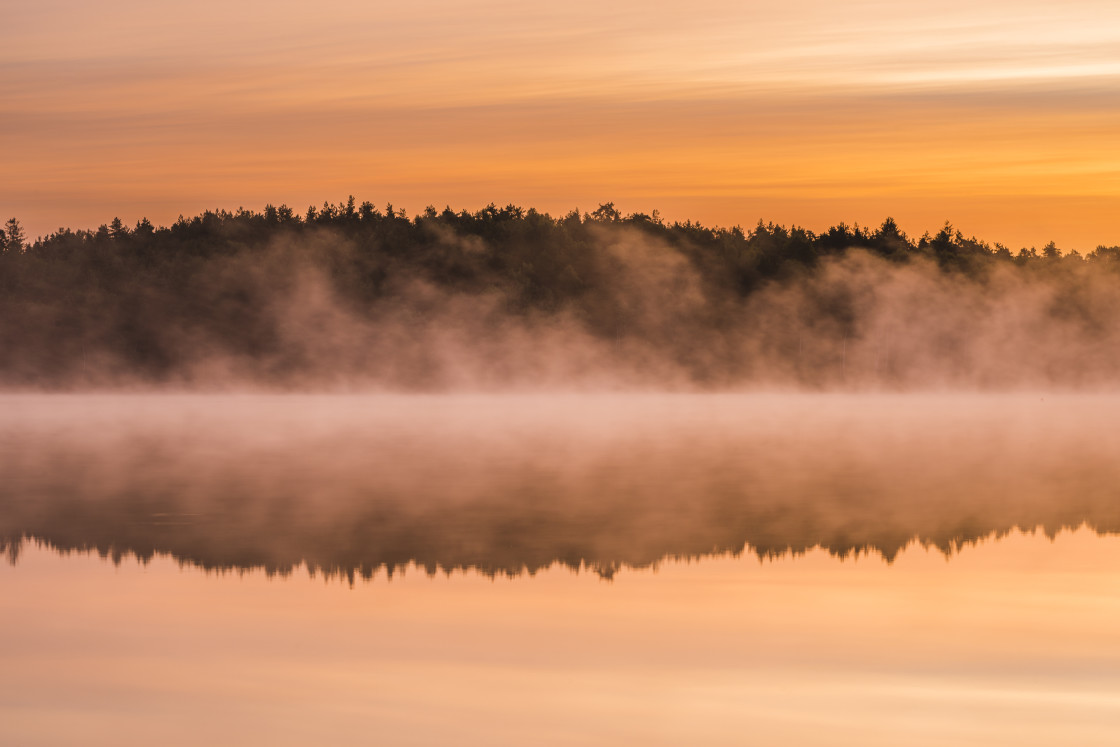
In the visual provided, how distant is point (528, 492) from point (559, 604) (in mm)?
11058

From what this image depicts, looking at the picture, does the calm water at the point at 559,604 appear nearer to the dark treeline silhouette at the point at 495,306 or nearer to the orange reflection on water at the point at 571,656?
the orange reflection on water at the point at 571,656

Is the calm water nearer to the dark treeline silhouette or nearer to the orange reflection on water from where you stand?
the orange reflection on water

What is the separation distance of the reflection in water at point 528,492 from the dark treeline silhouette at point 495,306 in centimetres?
7410

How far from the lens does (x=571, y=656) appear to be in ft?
37.7

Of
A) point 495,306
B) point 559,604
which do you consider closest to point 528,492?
point 559,604

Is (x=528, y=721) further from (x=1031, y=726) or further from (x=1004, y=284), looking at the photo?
(x=1004, y=284)

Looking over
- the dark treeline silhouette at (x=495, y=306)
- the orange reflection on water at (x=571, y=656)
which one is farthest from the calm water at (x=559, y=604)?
the dark treeline silhouette at (x=495, y=306)

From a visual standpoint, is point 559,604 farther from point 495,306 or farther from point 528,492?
point 495,306

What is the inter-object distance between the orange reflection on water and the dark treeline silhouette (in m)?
106

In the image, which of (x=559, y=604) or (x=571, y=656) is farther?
(x=559, y=604)

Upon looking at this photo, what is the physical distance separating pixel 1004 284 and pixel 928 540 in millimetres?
121890

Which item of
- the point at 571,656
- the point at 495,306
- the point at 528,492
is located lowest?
the point at 571,656

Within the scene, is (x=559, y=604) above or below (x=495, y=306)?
below

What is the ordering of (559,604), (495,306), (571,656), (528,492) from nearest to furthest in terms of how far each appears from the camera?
(571,656)
(559,604)
(528,492)
(495,306)
